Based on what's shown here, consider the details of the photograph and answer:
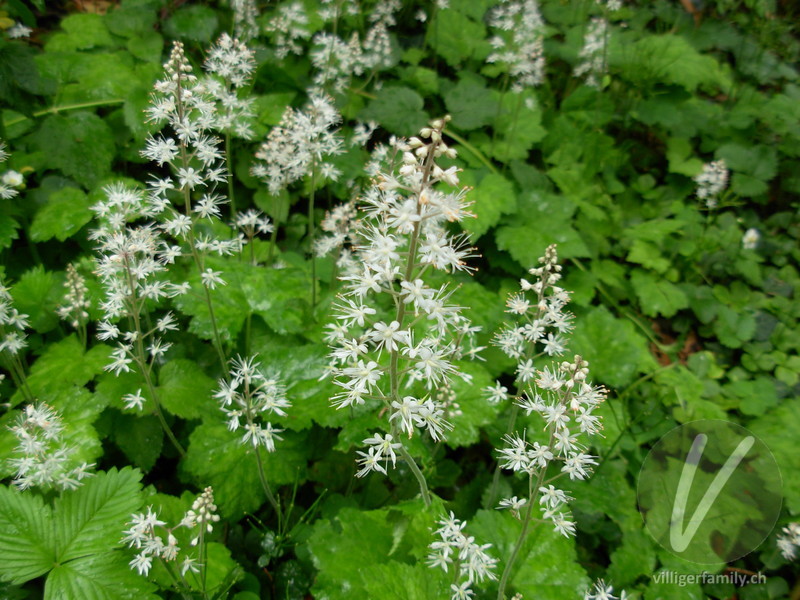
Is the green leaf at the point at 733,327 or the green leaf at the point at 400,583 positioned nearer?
the green leaf at the point at 400,583

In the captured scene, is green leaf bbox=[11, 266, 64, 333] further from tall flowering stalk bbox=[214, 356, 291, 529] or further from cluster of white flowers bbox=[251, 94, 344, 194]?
cluster of white flowers bbox=[251, 94, 344, 194]

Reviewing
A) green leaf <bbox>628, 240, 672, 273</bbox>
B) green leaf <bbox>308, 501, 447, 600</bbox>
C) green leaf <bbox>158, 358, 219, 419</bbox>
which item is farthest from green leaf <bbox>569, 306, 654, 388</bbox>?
green leaf <bbox>158, 358, 219, 419</bbox>

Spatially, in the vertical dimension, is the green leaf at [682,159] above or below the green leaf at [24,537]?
above

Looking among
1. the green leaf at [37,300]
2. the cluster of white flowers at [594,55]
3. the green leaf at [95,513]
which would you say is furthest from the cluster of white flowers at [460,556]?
the cluster of white flowers at [594,55]

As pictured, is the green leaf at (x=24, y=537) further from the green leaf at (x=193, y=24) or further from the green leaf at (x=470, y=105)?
the green leaf at (x=470, y=105)

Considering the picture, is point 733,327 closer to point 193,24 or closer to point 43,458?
point 43,458
